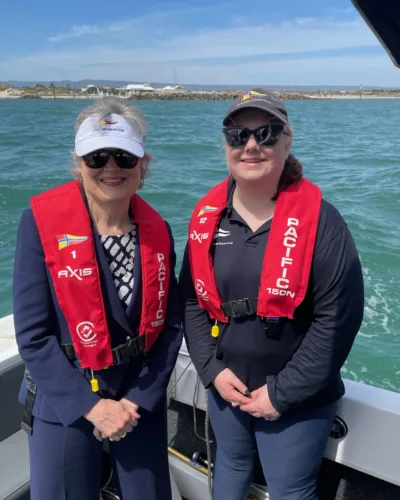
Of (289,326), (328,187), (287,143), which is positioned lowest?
(328,187)

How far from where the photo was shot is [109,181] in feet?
5.01

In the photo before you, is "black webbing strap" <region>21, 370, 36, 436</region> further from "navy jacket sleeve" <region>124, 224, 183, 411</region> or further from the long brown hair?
the long brown hair

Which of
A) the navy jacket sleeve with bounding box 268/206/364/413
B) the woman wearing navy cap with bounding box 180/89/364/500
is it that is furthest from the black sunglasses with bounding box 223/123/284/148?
the navy jacket sleeve with bounding box 268/206/364/413

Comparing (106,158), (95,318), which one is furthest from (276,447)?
(106,158)

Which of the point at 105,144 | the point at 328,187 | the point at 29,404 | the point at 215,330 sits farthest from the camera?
the point at 328,187

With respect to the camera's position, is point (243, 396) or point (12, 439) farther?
point (12, 439)

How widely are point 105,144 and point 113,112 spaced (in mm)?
141

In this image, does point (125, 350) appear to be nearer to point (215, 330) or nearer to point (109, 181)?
point (215, 330)

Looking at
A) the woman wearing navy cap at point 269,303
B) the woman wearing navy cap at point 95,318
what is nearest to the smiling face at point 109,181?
the woman wearing navy cap at point 95,318

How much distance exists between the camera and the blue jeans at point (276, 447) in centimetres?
162

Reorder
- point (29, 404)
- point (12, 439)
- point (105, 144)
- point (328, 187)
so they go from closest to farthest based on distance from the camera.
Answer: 1. point (105, 144)
2. point (29, 404)
3. point (12, 439)
4. point (328, 187)

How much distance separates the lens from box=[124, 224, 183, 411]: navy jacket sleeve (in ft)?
5.35

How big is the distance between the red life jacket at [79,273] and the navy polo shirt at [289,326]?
0.20m

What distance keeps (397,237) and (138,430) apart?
Answer: 5898 millimetres
